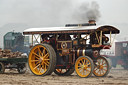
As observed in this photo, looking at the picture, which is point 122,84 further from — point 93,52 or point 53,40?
point 53,40

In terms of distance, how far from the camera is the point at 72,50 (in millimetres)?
14727

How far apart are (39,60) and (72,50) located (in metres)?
1.58

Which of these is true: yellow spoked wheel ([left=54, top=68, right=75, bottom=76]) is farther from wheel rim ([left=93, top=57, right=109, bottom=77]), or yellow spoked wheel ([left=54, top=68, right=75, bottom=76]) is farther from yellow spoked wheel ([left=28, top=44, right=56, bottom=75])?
wheel rim ([left=93, top=57, right=109, bottom=77])

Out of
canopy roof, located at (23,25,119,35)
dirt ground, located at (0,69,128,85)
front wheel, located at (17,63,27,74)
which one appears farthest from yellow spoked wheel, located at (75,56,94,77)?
front wheel, located at (17,63,27,74)

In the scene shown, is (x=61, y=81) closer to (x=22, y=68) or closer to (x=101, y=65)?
(x=101, y=65)

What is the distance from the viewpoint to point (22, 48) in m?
32.9

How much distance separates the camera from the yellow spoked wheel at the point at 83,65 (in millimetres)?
13623

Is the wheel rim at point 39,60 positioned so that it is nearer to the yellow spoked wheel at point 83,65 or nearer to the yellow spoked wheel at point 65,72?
the yellow spoked wheel at point 65,72

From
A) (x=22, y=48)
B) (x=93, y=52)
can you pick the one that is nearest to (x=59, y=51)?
(x=93, y=52)

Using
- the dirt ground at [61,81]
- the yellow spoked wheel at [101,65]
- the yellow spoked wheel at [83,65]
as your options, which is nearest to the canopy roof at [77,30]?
the yellow spoked wheel at [83,65]

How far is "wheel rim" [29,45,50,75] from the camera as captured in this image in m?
14.9

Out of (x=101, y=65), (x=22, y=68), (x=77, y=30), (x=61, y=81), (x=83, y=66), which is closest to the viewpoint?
(x=61, y=81)

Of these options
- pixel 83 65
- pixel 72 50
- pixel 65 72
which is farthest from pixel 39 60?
pixel 83 65

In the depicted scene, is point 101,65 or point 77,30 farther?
point 101,65
